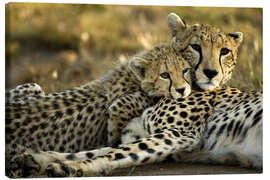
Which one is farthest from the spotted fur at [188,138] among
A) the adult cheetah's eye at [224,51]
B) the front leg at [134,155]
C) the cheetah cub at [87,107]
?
the adult cheetah's eye at [224,51]

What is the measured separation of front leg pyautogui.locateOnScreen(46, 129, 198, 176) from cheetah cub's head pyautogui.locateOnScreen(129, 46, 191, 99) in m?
0.38

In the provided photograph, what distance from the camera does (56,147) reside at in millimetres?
3811

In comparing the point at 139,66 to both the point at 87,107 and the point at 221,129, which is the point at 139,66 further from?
the point at 221,129

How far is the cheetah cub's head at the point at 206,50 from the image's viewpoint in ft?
12.9

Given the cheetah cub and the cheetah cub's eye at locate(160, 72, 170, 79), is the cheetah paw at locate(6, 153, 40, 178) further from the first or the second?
the cheetah cub's eye at locate(160, 72, 170, 79)

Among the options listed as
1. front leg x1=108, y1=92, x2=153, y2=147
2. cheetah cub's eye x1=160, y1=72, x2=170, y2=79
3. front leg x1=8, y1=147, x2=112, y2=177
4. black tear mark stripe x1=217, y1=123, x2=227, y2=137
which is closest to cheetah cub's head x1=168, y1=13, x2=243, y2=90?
cheetah cub's eye x1=160, y1=72, x2=170, y2=79

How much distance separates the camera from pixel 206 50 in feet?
13.0

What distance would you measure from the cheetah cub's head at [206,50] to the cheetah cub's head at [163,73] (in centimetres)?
9

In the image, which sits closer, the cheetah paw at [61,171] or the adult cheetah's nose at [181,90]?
the cheetah paw at [61,171]

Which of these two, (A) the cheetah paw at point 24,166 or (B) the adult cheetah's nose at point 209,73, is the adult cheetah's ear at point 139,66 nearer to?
(B) the adult cheetah's nose at point 209,73

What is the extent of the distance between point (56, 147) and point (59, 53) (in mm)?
4763

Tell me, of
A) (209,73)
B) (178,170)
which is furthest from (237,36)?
(178,170)

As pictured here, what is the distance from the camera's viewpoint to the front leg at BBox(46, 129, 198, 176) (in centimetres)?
320
